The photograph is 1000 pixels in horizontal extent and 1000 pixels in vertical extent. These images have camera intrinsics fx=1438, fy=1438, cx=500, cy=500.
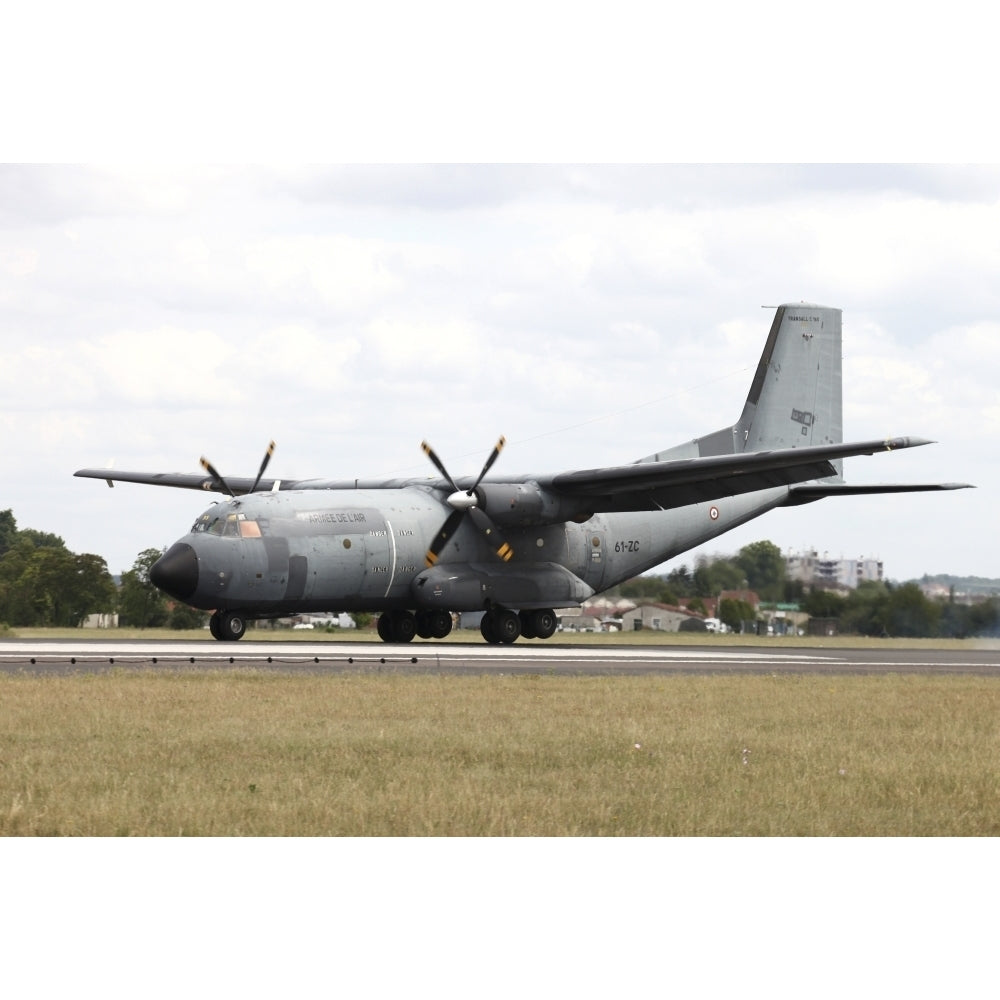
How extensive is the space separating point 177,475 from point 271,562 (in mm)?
12967

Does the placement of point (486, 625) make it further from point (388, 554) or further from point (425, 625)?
point (388, 554)

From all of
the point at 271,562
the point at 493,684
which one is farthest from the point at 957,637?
the point at 493,684

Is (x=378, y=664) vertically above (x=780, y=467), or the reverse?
(x=780, y=467)

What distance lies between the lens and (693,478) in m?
35.4

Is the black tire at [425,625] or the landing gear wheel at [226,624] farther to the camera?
the black tire at [425,625]

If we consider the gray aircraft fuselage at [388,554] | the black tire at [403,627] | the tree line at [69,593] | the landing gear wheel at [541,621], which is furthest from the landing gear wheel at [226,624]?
the tree line at [69,593]

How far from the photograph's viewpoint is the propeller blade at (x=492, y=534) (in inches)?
1436

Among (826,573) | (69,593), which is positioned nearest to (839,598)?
(826,573)

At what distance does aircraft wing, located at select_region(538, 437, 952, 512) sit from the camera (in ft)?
110

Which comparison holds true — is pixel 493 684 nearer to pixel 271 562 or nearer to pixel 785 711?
pixel 785 711

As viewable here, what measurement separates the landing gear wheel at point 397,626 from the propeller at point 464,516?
250cm

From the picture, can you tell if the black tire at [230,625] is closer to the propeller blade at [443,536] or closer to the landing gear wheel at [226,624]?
the landing gear wheel at [226,624]

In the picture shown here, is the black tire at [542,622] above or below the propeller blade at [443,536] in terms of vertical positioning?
below

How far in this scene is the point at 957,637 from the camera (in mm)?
48062
